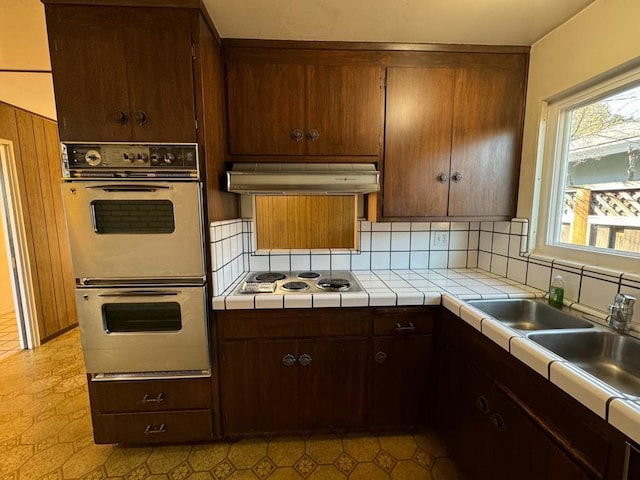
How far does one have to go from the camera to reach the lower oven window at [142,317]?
139 cm

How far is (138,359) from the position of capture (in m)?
1.42

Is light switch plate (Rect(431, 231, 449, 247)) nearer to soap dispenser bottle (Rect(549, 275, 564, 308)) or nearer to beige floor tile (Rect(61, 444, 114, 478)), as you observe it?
soap dispenser bottle (Rect(549, 275, 564, 308))

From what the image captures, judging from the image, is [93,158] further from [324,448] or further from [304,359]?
[324,448]

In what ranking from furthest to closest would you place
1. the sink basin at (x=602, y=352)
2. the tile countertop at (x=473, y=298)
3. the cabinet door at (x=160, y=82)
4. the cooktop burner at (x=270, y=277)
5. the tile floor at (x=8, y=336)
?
the tile floor at (x=8, y=336) < the cooktop burner at (x=270, y=277) < the cabinet door at (x=160, y=82) < the sink basin at (x=602, y=352) < the tile countertop at (x=473, y=298)

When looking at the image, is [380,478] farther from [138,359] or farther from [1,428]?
[1,428]

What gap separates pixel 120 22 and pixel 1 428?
247 centimetres

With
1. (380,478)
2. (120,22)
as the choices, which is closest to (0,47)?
(120,22)

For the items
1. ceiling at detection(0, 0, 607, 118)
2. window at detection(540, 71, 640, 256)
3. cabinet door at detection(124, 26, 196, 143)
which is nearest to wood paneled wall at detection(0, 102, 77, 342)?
ceiling at detection(0, 0, 607, 118)

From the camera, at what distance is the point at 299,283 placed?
→ 1.70 meters

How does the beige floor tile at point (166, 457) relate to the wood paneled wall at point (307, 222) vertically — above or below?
below

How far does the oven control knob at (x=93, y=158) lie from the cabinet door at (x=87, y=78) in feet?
0.21

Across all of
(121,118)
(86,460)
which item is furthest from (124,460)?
(121,118)

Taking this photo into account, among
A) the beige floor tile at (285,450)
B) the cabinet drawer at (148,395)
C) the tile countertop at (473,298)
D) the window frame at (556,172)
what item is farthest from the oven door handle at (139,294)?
the window frame at (556,172)

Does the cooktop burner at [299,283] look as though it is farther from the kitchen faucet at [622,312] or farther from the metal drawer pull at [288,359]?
the kitchen faucet at [622,312]
